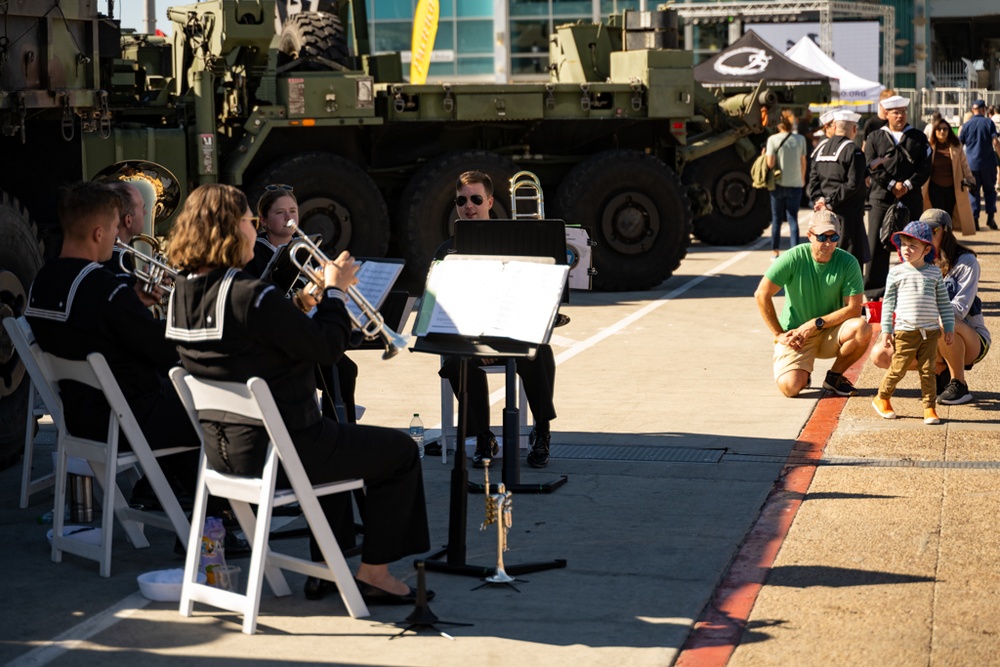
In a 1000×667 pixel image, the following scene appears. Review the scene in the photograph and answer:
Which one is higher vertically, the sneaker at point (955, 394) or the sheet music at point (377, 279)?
the sheet music at point (377, 279)

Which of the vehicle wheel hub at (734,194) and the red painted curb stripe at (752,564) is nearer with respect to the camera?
the red painted curb stripe at (752,564)

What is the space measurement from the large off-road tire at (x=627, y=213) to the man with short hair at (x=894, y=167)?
2419 mm

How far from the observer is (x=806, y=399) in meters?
9.67

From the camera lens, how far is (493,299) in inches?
229

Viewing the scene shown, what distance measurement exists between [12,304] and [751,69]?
2030 cm

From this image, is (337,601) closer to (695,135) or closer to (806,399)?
(806,399)

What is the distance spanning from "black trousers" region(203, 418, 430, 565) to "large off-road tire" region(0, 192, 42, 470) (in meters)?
2.76

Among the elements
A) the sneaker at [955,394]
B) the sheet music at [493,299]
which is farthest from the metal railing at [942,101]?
the sheet music at [493,299]

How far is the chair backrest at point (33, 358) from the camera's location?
21.0ft

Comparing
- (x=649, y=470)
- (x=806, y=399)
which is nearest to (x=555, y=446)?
(x=649, y=470)

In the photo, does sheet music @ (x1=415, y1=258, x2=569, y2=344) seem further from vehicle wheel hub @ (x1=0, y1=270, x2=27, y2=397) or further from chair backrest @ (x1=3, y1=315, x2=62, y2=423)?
vehicle wheel hub @ (x1=0, y1=270, x2=27, y2=397)

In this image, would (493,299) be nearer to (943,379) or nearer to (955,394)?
(955,394)

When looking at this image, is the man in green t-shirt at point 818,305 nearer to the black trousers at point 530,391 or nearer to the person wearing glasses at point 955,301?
the person wearing glasses at point 955,301

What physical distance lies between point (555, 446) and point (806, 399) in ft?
6.99
